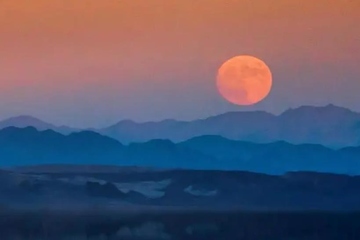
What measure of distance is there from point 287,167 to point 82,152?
481 millimetres

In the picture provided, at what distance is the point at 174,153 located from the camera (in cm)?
134

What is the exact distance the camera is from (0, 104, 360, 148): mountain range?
1334 millimetres

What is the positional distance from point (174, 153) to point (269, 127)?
0.23m

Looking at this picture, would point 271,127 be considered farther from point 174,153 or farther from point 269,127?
point 174,153

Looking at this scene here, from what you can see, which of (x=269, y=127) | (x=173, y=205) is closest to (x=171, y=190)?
(x=173, y=205)

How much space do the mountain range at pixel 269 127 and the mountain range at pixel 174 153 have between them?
1 cm

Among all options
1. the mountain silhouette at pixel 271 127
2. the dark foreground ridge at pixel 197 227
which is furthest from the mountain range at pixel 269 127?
the dark foreground ridge at pixel 197 227

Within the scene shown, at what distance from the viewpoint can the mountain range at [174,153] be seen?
4.38 feet

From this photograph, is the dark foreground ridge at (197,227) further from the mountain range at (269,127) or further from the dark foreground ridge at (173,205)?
the mountain range at (269,127)

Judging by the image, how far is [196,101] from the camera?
1.35 m

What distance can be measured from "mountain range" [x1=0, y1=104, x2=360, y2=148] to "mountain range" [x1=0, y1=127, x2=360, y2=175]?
0.01 m

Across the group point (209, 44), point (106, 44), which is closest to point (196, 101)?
point (209, 44)

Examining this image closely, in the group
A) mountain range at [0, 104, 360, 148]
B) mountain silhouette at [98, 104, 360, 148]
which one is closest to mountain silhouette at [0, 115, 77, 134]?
mountain range at [0, 104, 360, 148]

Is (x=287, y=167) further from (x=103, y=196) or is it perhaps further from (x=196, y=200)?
(x=103, y=196)
